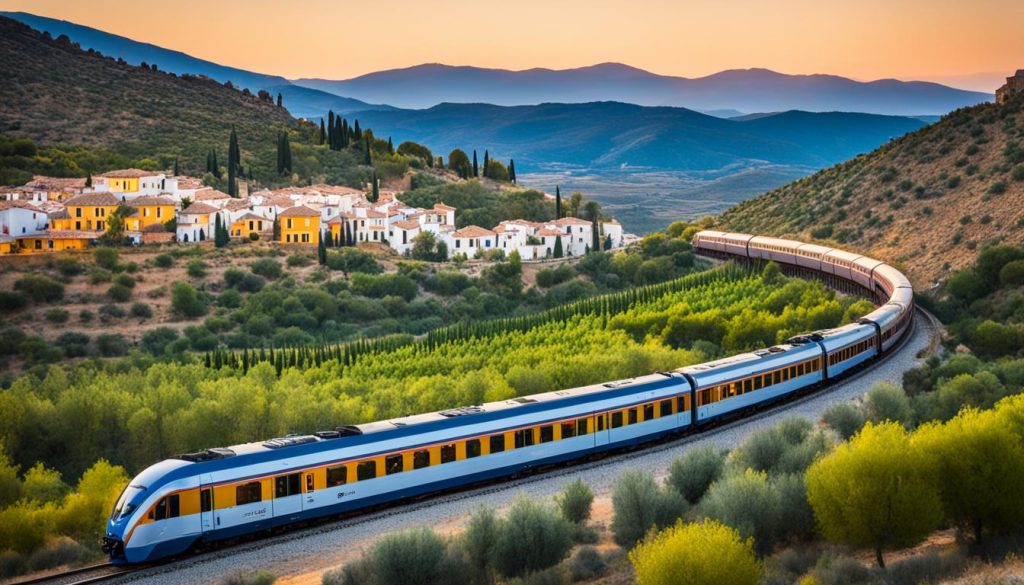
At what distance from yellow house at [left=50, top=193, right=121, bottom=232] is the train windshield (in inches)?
2514

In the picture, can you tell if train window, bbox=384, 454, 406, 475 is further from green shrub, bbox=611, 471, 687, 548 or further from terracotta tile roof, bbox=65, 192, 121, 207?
terracotta tile roof, bbox=65, 192, 121, 207

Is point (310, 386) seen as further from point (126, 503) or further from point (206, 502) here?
point (126, 503)

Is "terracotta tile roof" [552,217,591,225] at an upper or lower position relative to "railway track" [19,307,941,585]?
upper

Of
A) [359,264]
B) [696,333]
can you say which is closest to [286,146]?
[359,264]

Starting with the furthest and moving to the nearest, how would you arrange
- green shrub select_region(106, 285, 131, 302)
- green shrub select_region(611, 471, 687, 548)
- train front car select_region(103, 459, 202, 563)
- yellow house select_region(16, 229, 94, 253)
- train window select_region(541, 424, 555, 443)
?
yellow house select_region(16, 229, 94, 253), green shrub select_region(106, 285, 131, 302), train window select_region(541, 424, 555, 443), green shrub select_region(611, 471, 687, 548), train front car select_region(103, 459, 202, 563)

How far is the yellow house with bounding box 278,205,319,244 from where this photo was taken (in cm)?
7988

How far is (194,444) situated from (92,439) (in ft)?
15.2

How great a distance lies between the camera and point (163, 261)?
69.0m

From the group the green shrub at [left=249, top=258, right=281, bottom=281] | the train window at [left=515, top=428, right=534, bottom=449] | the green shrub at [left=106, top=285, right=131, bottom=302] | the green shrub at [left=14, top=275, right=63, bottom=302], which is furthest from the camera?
the green shrub at [left=249, top=258, right=281, bottom=281]

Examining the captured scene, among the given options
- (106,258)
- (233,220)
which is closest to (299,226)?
(233,220)

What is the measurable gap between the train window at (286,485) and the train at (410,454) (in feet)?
0.06

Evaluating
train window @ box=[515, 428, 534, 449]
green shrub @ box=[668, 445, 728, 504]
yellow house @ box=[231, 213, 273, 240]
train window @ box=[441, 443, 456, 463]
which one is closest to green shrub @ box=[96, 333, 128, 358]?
yellow house @ box=[231, 213, 273, 240]

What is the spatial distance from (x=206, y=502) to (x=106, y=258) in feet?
176

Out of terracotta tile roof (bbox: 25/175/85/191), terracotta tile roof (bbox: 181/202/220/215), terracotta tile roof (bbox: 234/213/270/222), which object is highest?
terracotta tile roof (bbox: 25/175/85/191)
